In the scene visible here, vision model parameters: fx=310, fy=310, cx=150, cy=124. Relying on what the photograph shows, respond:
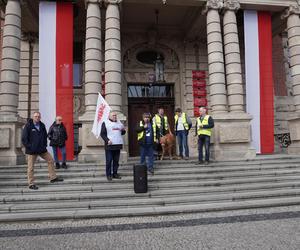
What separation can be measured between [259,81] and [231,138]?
292 centimetres

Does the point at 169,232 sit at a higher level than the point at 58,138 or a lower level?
lower

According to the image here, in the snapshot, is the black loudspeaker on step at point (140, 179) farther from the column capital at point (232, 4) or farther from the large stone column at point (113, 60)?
the column capital at point (232, 4)

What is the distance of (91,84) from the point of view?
11828 mm

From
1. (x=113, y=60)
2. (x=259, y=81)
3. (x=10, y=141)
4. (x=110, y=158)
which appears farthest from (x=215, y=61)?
(x=10, y=141)

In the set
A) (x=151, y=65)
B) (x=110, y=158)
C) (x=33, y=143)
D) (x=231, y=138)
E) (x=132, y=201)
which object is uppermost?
(x=151, y=65)

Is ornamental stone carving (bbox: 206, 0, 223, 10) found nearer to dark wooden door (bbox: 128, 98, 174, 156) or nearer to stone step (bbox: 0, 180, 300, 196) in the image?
dark wooden door (bbox: 128, 98, 174, 156)

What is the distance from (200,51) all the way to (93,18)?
7.12 metres

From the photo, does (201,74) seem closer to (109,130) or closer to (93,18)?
(93,18)

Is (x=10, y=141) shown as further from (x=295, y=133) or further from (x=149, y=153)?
(x=295, y=133)

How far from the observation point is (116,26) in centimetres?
1230

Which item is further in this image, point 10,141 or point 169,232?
point 10,141

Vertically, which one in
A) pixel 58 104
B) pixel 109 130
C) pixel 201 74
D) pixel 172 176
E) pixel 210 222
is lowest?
pixel 210 222

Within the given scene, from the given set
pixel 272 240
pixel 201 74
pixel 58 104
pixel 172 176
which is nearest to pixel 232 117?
pixel 172 176

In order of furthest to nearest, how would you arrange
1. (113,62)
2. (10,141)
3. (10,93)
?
(113,62) → (10,93) → (10,141)
